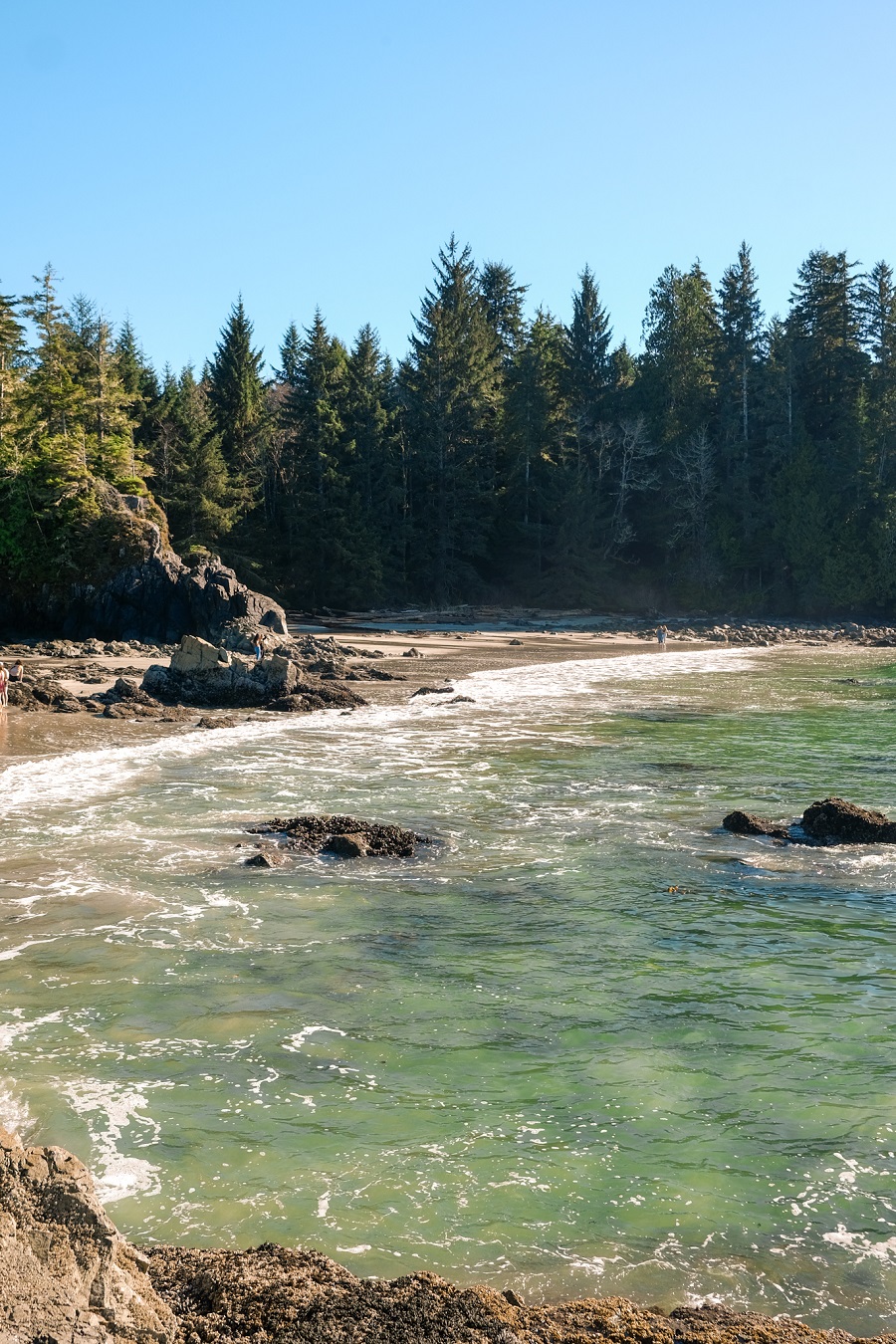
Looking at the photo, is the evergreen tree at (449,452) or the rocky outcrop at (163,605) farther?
the evergreen tree at (449,452)

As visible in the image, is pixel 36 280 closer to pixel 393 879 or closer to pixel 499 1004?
pixel 393 879

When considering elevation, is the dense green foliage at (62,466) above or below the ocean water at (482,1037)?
above

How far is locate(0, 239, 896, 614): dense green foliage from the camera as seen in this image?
190ft

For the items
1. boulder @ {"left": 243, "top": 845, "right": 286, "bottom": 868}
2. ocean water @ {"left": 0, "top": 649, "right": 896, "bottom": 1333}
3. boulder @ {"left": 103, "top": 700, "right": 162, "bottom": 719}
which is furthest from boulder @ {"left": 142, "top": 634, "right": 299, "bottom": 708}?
boulder @ {"left": 243, "top": 845, "right": 286, "bottom": 868}

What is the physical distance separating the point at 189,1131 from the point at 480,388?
60084mm

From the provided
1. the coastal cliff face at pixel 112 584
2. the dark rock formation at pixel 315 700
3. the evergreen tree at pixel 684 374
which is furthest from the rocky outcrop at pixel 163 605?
the evergreen tree at pixel 684 374

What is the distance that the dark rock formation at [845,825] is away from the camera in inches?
490

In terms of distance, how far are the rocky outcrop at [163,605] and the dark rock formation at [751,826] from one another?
79.1 ft

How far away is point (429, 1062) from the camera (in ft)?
21.9

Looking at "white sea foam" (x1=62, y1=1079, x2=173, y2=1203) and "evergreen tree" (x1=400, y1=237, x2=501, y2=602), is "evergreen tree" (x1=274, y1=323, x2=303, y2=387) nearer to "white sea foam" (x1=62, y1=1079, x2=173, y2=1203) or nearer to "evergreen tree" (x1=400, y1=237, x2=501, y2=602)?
"evergreen tree" (x1=400, y1=237, x2=501, y2=602)

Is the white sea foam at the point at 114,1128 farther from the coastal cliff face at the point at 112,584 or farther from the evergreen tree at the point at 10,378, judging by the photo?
the evergreen tree at the point at 10,378

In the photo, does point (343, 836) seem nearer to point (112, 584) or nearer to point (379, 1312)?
point (379, 1312)

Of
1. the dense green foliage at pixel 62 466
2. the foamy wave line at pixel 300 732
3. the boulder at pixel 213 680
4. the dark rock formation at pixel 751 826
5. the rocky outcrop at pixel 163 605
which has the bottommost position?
the dark rock formation at pixel 751 826

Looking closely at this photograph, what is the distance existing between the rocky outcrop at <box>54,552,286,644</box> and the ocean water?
68.8 ft
